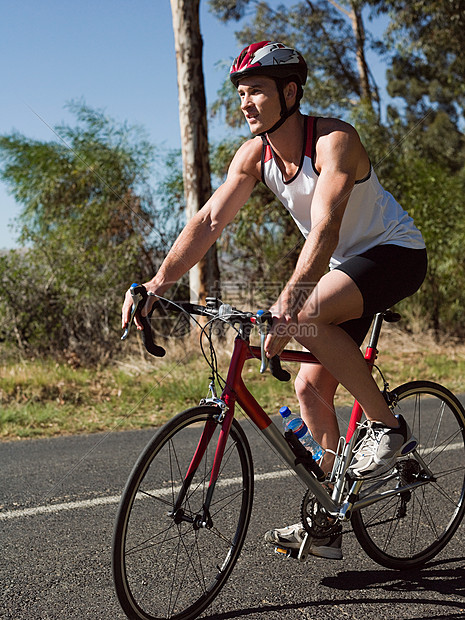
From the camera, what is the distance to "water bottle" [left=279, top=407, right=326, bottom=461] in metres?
2.77

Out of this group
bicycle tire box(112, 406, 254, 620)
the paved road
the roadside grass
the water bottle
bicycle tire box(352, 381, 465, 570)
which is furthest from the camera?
the roadside grass

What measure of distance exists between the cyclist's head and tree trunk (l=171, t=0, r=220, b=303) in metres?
6.82

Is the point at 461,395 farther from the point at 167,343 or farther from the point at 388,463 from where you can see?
the point at 388,463

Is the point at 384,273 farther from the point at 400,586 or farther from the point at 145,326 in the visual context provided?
the point at 400,586

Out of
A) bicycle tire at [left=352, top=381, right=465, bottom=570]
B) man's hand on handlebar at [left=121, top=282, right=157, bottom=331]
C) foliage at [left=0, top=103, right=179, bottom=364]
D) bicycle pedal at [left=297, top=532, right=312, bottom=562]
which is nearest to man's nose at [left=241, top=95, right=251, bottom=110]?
man's hand on handlebar at [left=121, top=282, right=157, bottom=331]

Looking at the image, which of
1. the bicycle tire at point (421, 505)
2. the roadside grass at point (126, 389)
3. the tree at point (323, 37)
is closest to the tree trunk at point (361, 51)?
the tree at point (323, 37)

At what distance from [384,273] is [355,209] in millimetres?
300

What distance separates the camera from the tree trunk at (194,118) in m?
9.44

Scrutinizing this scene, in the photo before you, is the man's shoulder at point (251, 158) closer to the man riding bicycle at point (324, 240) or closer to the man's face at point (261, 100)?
the man riding bicycle at point (324, 240)

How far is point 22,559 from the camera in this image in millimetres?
3059

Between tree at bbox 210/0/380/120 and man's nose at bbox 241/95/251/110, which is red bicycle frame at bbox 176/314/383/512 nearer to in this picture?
man's nose at bbox 241/95/251/110

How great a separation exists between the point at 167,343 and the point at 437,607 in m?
6.62

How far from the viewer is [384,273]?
110 inches

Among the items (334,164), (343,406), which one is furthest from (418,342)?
(334,164)
